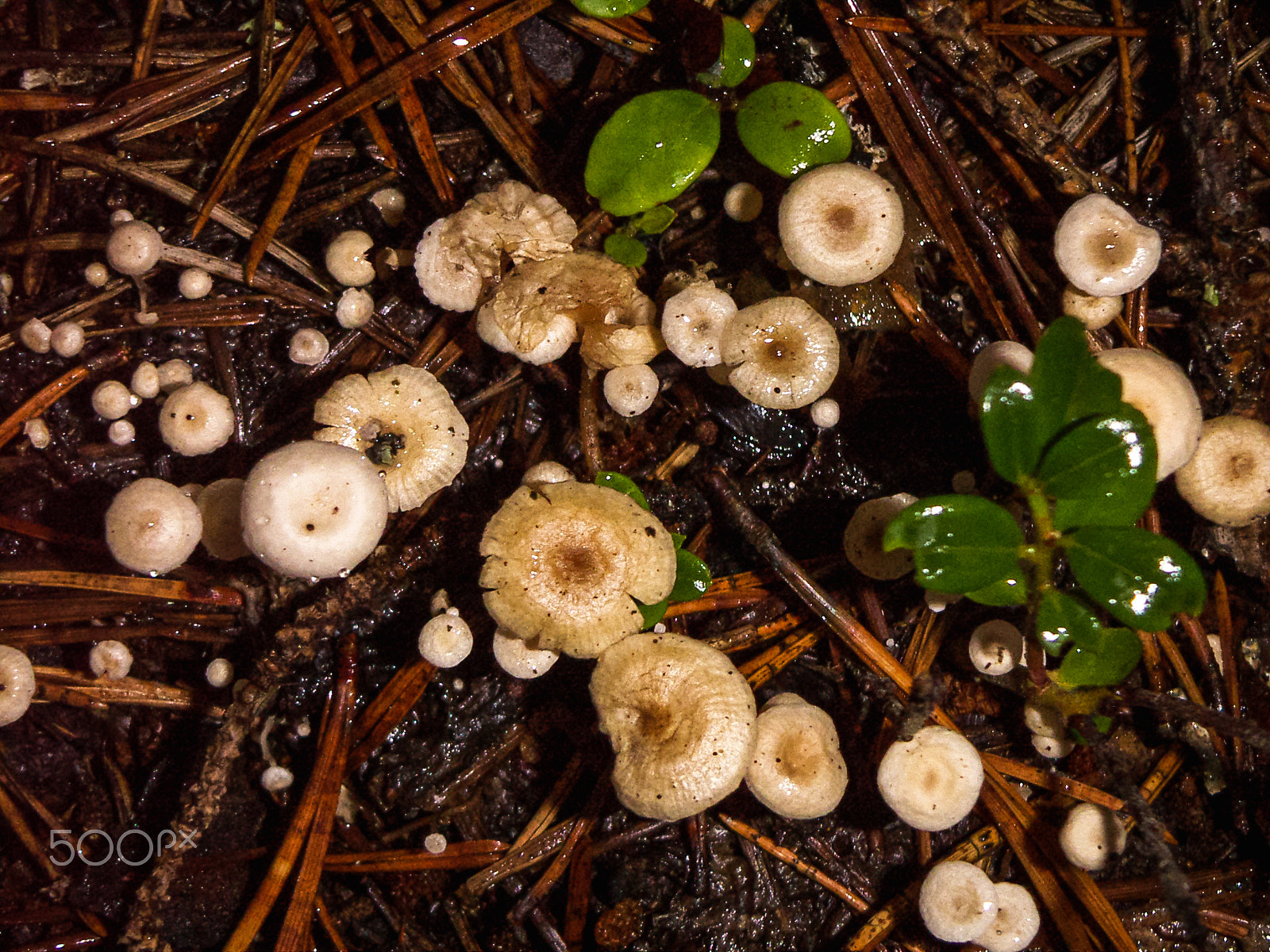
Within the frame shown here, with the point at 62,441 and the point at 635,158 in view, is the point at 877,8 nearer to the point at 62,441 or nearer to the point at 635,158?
the point at 635,158

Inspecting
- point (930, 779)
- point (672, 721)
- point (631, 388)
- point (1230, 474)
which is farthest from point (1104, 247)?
point (672, 721)

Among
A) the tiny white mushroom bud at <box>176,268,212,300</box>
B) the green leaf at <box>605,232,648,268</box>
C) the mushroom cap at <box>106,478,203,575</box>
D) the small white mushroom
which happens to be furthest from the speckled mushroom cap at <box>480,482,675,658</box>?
the small white mushroom

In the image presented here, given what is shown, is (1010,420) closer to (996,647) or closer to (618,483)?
(996,647)

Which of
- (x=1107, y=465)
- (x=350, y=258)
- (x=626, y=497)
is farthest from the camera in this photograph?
(x=350, y=258)

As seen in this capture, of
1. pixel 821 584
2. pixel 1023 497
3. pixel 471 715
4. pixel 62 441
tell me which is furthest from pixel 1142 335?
pixel 62 441

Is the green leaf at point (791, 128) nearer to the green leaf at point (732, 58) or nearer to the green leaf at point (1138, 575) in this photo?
the green leaf at point (732, 58)

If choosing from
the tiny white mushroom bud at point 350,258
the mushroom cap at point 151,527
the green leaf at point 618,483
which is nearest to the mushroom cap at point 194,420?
the mushroom cap at point 151,527
